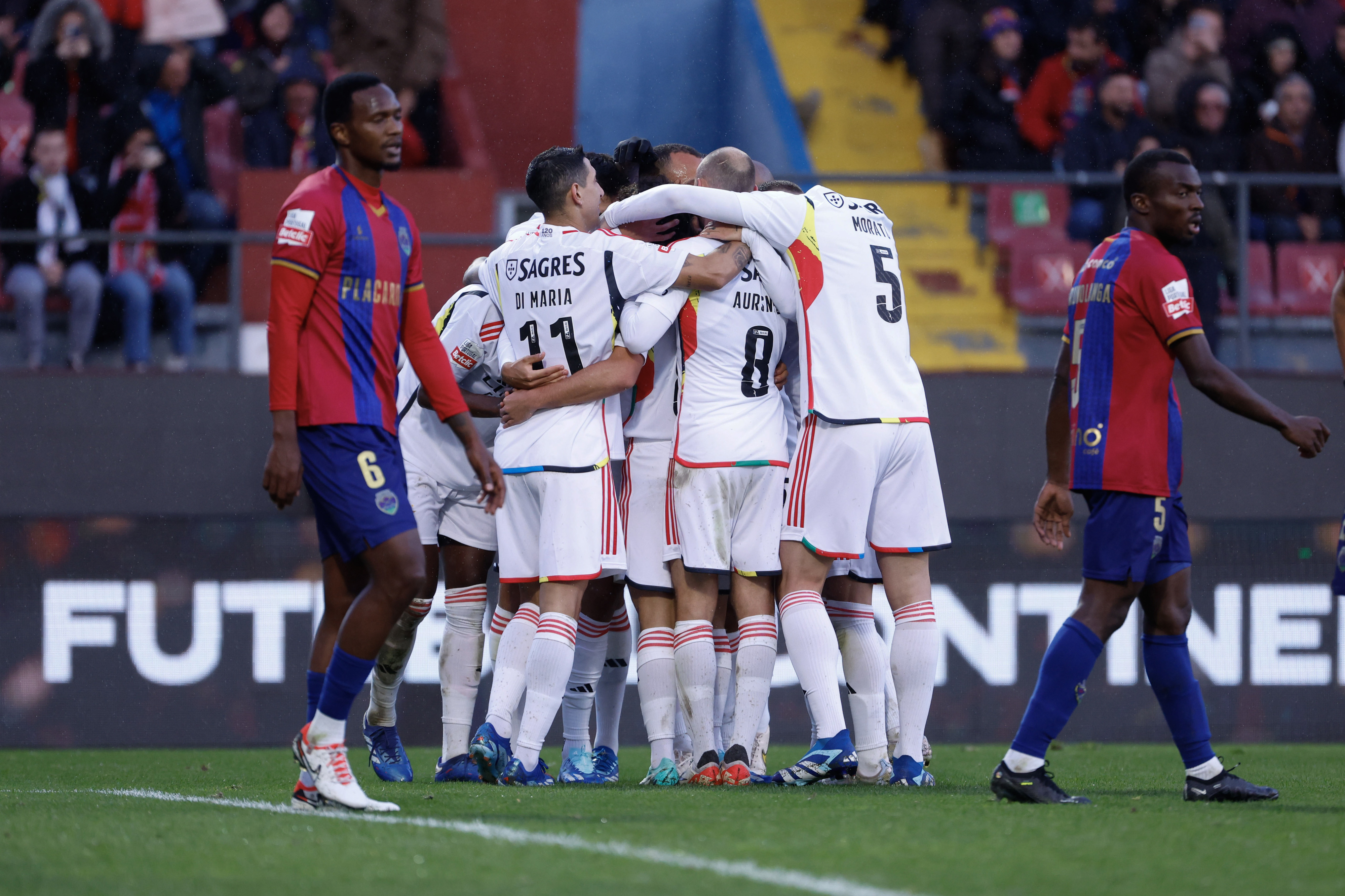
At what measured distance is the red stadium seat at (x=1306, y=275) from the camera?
28.9 feet

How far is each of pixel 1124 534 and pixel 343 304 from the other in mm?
2377

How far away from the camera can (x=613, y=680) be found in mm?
6141

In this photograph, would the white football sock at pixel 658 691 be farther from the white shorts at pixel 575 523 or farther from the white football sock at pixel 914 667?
the white football sock at pixel 914 667

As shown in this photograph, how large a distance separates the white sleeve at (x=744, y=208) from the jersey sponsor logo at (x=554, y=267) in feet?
1.16

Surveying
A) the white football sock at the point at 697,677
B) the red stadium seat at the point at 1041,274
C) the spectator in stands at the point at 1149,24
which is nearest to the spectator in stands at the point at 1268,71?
the spectator in stands at the point at 1149,24

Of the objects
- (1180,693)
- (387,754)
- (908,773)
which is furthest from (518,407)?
(1180,693)

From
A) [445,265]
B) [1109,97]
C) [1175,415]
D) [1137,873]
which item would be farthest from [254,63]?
[1137,873]

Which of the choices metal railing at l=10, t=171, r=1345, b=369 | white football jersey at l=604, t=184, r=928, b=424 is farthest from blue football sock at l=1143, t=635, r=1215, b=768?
metal railing at l=10, t=171, r=1345, b=369

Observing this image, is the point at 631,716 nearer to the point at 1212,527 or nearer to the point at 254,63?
the point at 1212,527

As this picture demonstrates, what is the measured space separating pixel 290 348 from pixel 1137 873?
8.40 feet

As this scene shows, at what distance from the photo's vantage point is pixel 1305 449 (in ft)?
14.5

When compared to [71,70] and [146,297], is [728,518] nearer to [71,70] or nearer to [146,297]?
[146,297]

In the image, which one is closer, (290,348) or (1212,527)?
(290,348)

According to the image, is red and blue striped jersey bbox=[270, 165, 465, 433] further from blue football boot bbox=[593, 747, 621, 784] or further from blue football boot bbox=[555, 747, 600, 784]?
blue football boot bbox=[593, 747, 621, 784]
